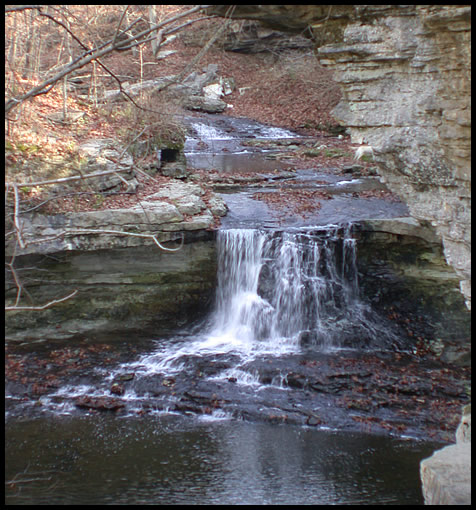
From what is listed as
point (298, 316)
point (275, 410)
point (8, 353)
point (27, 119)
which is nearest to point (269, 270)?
point (298, 316)

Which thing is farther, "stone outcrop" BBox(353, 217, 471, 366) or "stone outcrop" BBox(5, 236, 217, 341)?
"stone outcrop" BBox(353, 217, 471, 366)

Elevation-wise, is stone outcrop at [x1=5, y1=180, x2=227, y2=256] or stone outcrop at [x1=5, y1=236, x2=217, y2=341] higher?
stone outcrop at [x1=5, y1=180, x2=227, y2=256]

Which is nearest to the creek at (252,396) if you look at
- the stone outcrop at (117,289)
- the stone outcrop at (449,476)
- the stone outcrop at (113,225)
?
the stone outcrop at (117,289)

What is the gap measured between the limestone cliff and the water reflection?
254 cm

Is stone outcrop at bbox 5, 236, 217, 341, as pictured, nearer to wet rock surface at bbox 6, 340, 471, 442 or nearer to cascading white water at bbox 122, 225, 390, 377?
cascading white water at bbox 122, 225, 390, 377

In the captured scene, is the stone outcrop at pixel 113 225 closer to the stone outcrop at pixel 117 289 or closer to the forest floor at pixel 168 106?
the stone outcrop at pixel 117 289

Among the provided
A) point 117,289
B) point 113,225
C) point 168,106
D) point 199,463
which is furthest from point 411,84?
point 168,106

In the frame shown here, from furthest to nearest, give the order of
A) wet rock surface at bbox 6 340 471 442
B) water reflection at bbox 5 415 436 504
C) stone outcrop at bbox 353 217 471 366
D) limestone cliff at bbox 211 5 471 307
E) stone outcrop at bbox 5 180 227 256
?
stone outcrop at bbox 353 217 471 366 → stone outcrop at bbox 5 180 227 256 → wet rock surface at bbox 6 340 471 442 → water reflection at bbox 5 415 436 504 → limestone cliff at bbox 211 5 471 307

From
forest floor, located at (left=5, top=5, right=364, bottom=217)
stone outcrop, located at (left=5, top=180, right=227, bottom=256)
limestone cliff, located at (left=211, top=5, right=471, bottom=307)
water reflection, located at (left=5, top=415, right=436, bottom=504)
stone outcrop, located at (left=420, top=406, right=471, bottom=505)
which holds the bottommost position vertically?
water reflection, located at (left=5, top=415, right=436, bottom=504)

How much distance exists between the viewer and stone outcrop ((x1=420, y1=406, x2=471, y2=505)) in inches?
144

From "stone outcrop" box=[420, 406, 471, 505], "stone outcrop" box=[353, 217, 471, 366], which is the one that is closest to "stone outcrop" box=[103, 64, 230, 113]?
"stone outcrop" box=[353, 217, 471, 366]

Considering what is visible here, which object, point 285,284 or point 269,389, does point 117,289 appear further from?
point 269,389

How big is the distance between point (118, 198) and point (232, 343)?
3.48m

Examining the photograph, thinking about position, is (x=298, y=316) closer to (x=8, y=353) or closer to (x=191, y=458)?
(x=191, y=458)
